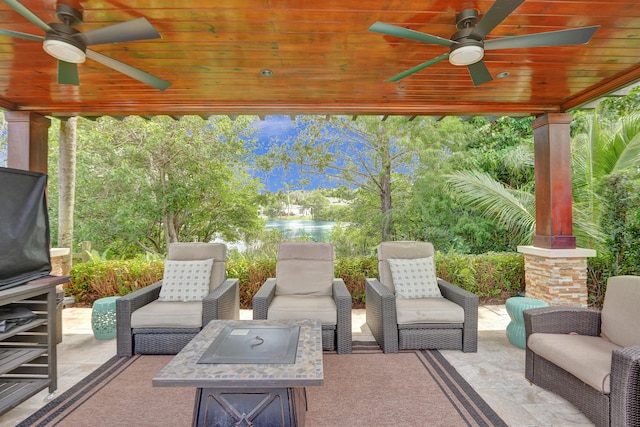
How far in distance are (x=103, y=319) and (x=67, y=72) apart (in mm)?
2651

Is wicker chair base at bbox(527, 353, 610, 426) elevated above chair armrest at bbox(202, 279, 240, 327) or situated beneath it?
situated beneath

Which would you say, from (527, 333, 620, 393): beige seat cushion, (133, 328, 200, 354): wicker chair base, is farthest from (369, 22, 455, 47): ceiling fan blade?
(133, 328, 200, 354): wicker chair base

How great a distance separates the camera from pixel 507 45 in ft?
8.09

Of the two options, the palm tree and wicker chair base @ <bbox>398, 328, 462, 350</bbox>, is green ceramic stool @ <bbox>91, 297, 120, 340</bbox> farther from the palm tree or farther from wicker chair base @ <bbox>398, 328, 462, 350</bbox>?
the palm tree

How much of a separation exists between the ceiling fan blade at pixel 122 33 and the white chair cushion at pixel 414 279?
3.15 meters

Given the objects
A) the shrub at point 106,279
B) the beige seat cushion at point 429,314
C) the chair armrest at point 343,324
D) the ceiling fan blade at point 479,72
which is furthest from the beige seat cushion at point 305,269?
the ceiling fan blade at point 479,72

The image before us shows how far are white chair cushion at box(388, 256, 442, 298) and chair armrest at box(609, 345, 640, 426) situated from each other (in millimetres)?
1998

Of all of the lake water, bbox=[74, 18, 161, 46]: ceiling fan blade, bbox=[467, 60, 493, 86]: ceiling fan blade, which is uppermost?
bbox=[74, 18, 161, 46]: ceiling fan blade

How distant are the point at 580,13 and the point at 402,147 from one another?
5.48 meters

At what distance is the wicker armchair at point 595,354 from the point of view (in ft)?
6.44

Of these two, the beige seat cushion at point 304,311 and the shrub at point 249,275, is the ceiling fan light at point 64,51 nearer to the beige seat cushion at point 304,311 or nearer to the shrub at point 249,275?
the beige seat cushion at point 304,311

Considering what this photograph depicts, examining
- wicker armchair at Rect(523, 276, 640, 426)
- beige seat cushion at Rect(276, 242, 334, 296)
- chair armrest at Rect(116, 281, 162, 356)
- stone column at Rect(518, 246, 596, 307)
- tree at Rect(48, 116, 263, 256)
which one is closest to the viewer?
wicker armchair at Rect(523, 276, 640, 426)

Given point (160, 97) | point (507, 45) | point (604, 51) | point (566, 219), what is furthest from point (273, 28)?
point (566, 219)

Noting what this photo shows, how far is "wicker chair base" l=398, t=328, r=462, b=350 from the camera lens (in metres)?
3.58
